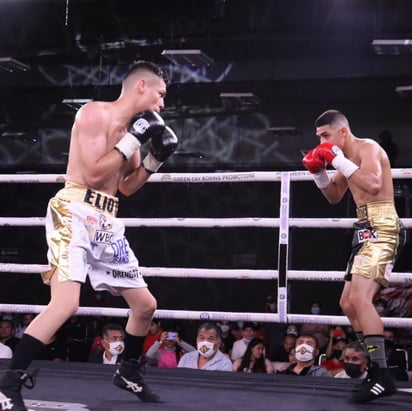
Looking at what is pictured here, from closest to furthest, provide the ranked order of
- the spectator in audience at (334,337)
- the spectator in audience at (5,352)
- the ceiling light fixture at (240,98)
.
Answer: the spectator in audience at (5,352) < the spectator in audience at (334,337) < the ceiling light fixture at (240,98)

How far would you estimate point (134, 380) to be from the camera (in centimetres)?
241

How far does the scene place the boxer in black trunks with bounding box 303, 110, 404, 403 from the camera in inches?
99.8

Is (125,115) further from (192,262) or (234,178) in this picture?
(192,262)

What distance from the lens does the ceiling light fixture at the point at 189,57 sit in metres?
7.09

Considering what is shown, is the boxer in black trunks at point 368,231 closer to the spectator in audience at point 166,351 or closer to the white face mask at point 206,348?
the white face mask at point 206,348

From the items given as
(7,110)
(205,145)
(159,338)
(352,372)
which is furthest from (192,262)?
(352,372)

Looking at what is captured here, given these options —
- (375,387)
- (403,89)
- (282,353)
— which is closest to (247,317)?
(375,387)

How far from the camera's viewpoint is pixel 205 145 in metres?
9.61

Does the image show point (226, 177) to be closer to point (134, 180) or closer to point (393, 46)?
point (134, 180)

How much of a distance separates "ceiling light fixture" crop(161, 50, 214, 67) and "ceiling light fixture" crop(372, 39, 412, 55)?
180 centimetres

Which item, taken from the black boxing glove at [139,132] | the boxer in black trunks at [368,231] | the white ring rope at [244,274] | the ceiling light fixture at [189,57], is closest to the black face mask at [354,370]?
the white ring rope at [244,274]

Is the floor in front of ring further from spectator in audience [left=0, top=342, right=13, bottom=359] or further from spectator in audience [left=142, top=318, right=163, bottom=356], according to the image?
spectator in audience [left=142, top=318, right=163, bottom=356]

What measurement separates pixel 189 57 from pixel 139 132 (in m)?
5.17

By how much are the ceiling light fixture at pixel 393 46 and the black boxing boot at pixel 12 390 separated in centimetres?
550
